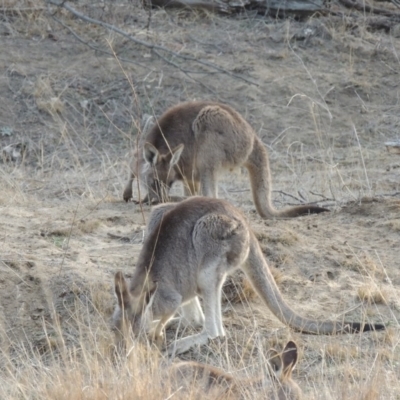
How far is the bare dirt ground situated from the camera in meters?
6.67

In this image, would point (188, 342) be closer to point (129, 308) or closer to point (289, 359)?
point (129, 308)

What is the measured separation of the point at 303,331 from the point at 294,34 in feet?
31.3

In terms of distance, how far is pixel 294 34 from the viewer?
15.6 m

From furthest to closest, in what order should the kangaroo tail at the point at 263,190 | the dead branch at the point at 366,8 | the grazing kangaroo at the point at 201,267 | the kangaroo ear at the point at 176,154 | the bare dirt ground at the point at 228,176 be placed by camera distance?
the dead branch at the point at 366,8 → the kangaroo ear at the point at 176,154 → the kangaroo tail at the point at 263,190 → the bare dirt ground at the point at 228,176 → the grazing kangaroo at the point at 201,267

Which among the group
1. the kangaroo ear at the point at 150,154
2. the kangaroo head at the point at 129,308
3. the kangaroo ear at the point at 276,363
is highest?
the kangaroo ear at the point at 276,363

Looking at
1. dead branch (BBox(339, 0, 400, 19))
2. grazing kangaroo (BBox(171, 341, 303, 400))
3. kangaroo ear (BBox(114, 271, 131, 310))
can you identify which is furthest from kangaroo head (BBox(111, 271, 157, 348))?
dead branch (BBox(339, 0, 400, 19))

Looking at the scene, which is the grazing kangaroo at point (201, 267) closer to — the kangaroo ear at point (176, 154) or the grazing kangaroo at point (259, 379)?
the grazing kangaroo at point (259, 379)

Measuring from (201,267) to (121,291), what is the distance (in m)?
0.67

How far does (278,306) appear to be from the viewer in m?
6.83

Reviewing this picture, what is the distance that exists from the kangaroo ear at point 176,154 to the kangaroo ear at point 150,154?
145mm

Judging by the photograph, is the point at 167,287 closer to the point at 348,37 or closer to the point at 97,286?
the point at 97,286

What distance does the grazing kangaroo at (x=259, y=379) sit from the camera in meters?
5.39

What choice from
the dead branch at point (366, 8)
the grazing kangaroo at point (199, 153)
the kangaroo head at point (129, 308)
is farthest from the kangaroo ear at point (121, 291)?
the dead branch at point (366, 8)

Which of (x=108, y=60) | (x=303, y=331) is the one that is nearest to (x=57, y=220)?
(x=303, y=331)
